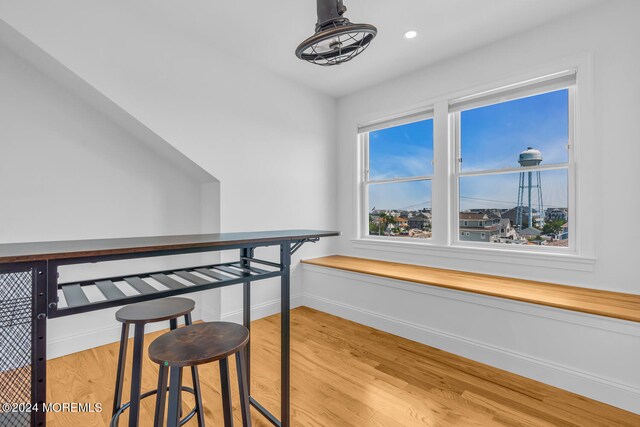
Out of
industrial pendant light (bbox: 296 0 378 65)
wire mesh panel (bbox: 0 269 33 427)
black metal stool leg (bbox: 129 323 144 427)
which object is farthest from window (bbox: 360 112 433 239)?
wire mesh panel (bbox: 0 269 33 427)

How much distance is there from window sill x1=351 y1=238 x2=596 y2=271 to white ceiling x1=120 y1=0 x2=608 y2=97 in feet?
6.40

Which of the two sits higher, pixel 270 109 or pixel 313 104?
pixel 313 104

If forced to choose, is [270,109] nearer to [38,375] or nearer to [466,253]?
[466,253]

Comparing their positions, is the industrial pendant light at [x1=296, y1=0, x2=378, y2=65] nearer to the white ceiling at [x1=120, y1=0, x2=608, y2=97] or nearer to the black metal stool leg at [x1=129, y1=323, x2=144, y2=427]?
the white ceiling at [x1=120, y1=0, x2=608, y2=97]

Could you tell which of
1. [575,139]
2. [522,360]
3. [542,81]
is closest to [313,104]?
[542,81]

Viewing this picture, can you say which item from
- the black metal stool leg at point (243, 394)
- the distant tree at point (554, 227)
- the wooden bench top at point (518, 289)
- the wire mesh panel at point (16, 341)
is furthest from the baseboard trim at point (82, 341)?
the distant tree at point (554, 227)

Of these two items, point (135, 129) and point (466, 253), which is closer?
point (135, 129)

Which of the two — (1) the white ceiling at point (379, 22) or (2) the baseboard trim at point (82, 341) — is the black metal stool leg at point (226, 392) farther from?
(1) the white ceiling at point (379, 22)

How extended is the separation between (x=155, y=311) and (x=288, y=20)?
2382 mm

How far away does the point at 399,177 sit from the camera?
371 centimetres

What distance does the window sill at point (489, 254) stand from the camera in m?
2.47

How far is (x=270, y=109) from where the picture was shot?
3410 millimetres

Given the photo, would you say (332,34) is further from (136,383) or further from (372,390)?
(372,390)

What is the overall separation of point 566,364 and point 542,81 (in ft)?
7.43
